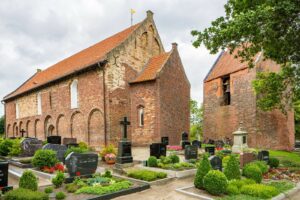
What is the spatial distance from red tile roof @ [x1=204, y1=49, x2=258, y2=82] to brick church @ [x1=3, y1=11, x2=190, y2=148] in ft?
15.2

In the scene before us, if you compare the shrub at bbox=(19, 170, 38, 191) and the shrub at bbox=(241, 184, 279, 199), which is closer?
the shrub at bbox=(19, 170, 38, 191)

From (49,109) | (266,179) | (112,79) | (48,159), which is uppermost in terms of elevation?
(112,79)

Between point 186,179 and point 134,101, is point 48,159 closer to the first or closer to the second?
point 186,179

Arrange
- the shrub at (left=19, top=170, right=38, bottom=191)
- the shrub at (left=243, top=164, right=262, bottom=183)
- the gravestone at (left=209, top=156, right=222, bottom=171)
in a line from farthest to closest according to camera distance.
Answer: the gravestone at (left=209, top=156, right=222, bottom=171) → the shrub at (left=243, top=164, right=262, bottom=183) → the shrub at (left=19, top=170, right=38, bottom=191)

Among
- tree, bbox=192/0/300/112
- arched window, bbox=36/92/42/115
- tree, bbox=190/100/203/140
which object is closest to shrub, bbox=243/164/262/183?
tree, bbox=192/0/300/112

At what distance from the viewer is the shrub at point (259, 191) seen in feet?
23.9

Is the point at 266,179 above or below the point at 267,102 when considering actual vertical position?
Result: below

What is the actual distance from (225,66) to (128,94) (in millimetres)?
11208

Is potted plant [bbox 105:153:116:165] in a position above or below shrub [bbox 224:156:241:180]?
below

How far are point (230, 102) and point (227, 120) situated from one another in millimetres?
1812

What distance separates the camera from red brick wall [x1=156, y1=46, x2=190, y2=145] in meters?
19.9

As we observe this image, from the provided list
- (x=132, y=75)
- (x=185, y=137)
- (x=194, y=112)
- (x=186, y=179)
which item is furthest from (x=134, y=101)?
(x=194, y=112)

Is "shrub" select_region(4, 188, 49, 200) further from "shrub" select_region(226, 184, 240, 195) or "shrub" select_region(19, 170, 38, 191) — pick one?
"shrub" select_region(226, 184, 240, 195)

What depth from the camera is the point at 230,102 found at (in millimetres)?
24641
